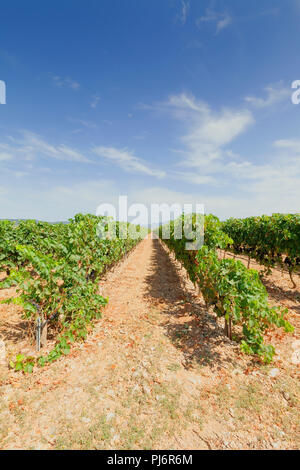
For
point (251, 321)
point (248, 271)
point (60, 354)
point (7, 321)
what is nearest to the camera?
point (251, 321)

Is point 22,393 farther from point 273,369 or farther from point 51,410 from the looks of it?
point 273,369

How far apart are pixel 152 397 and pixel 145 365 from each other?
0.82 meters

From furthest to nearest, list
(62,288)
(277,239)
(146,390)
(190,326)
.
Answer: (277,239), (190,326), (62,288), (146,390)

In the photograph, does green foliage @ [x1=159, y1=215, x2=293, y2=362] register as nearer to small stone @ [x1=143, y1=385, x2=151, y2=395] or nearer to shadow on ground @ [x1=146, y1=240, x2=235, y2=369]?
shadow on ground @ [x1=146, y1=240, x2=235, y2=369]

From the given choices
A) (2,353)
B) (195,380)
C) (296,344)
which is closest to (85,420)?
(195,380)

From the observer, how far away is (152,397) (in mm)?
3775

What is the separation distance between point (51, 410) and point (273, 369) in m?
4.61

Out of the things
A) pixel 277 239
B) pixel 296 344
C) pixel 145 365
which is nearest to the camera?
pixel 145 365

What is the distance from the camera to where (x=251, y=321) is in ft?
14.5

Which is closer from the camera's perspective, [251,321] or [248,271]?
[251,321]

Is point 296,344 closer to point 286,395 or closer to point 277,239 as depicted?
point 286,395

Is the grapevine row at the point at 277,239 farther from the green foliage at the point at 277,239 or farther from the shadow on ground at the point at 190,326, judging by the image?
the shadow on ground at the point at 190,326

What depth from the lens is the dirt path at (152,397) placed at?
3033 mm
